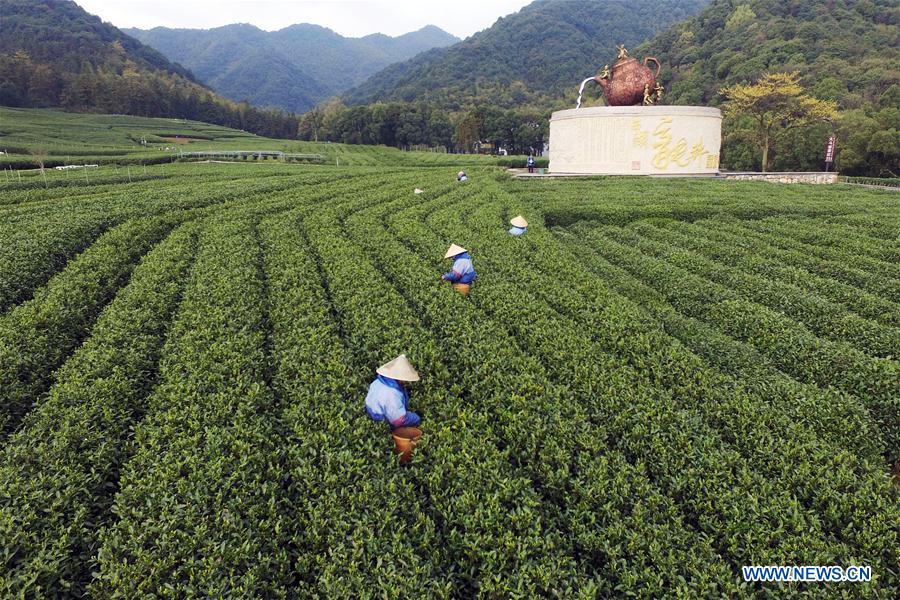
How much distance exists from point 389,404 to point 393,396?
0.41ft

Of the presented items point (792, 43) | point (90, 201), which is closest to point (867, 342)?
point (90, 201)

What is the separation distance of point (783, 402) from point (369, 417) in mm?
6656

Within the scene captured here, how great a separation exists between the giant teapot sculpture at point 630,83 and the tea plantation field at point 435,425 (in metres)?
29.9

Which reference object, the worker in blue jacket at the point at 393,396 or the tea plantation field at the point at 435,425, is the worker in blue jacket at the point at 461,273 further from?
the worker in blue jacket at the point at 393,396

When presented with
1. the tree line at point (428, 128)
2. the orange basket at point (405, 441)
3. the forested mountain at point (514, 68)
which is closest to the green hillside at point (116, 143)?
the tree line at point (428, 128)

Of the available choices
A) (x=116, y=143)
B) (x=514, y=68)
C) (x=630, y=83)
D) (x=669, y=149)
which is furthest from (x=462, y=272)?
(x=514, y=68)

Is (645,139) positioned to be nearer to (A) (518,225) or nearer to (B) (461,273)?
(A) (518,225)

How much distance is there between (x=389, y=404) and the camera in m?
6.46

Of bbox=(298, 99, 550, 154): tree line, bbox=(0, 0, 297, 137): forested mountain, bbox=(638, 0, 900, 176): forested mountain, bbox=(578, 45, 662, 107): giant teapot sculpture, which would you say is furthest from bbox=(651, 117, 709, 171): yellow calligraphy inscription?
bbox=(0, 0, 297, 137): forested mountain

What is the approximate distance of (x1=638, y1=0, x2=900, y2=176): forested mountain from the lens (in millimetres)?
48031

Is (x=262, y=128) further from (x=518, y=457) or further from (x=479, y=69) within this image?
(x=518, y=457)

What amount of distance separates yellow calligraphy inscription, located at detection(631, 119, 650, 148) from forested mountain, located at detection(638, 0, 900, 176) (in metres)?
25.4

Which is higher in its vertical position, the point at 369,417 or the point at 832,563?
the point at 369,417

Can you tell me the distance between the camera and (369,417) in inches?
264
